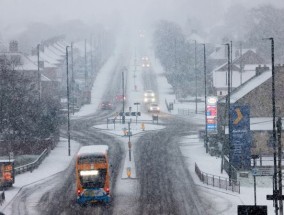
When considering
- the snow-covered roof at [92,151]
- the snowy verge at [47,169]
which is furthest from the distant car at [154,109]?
the snow-covered roof at [92,151]

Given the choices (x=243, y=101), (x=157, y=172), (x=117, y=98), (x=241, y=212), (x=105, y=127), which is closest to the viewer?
(x=241, y=212)

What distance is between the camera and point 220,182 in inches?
1693

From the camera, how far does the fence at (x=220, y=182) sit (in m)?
41.2

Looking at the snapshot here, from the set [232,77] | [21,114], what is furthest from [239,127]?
[232,77]

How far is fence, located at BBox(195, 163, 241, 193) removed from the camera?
41.2m

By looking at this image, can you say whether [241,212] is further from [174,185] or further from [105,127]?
[105,127]

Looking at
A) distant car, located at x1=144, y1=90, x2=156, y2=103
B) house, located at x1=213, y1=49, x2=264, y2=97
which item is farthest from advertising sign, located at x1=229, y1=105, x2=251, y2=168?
distant car, located at x1=144, y1=90, x2=156, y2=103

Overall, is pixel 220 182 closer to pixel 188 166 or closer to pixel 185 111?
pixel 188 166

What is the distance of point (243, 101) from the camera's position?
198ft

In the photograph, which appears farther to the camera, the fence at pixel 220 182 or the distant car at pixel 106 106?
the distant car at pixel 106 106

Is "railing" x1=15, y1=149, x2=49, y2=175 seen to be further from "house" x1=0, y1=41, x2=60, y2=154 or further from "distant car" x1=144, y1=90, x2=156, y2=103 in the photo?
"distant car" x1=144, y1=90, x2=156, y2=103

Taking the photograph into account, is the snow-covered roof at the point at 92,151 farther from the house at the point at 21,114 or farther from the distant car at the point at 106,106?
the distant car at the point at 106,106

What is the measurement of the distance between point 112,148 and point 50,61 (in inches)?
2498

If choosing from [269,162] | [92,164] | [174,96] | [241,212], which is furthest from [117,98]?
[241,212]
